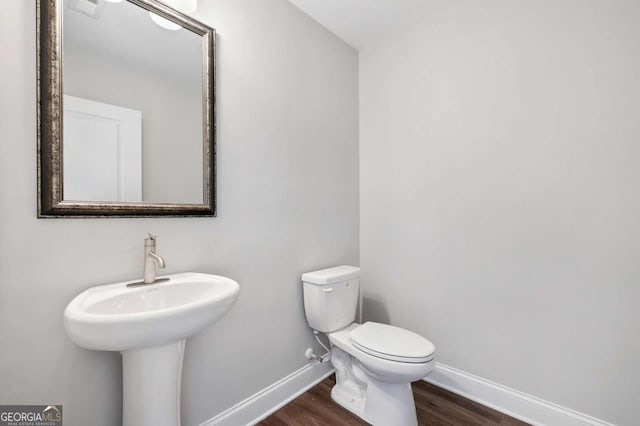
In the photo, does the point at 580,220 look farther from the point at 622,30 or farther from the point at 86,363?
the point at 86,363

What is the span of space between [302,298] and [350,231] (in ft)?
2.16

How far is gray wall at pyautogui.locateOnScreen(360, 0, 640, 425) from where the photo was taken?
131cm

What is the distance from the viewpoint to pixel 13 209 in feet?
2.92

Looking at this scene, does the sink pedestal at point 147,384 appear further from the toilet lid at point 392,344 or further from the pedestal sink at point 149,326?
the toilet lid at point 392,344

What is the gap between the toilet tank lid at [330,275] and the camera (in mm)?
1671

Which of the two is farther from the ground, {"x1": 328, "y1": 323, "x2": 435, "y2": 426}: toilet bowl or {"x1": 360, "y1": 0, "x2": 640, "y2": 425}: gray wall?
{"x1": 360, "y1": 0, "x2": 640, "y2": 425}: gray wall

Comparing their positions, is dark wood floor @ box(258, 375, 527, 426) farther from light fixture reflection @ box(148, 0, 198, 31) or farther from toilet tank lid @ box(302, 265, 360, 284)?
light fixture reflection @ box(148, 0, 198, 31)

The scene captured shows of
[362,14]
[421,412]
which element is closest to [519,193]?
[421,412]

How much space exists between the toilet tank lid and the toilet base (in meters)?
0.45

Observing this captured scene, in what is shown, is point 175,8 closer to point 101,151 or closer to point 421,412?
point 101,151

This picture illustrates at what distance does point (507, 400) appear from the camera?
1.58 m

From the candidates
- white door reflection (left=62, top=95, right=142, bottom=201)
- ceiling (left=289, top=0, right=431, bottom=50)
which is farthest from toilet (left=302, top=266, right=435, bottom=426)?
ceiling (left=289, top=0, right=431, bottom=50)

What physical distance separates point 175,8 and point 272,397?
2.02 meters
